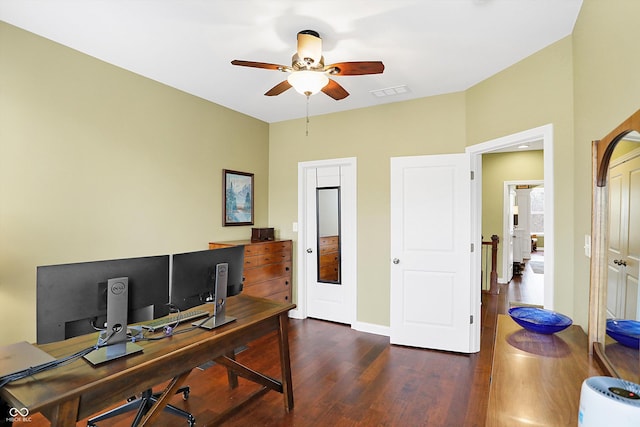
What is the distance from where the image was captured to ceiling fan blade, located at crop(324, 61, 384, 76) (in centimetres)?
215

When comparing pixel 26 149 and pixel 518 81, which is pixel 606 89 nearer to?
pixel 518 81

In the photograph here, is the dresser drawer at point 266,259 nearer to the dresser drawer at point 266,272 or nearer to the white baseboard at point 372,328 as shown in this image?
the dresser drawer at point 266,272

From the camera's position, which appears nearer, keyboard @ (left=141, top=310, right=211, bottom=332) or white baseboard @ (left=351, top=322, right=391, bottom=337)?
keyboard @ (left=141, top=310, right=211, bottom=332)

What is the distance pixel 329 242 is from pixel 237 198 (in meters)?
1.37

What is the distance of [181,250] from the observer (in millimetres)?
3602

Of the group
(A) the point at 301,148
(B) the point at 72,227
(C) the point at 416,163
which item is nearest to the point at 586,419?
(C) the point at 416,163

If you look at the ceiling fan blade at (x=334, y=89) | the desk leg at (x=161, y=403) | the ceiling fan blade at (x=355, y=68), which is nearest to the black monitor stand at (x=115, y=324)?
the desk leg at (x=161, y=403)

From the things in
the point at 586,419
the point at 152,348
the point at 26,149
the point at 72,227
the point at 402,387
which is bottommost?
the point at 402,387

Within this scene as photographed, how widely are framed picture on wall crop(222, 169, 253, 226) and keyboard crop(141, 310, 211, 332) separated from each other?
2.03 metres

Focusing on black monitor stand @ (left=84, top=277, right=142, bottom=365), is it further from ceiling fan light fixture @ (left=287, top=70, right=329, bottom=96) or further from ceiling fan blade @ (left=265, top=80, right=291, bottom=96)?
ceiling fan blade @ (left=265, top=80, right=291, bottom=96)

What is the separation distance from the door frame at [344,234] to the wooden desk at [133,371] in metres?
1.94

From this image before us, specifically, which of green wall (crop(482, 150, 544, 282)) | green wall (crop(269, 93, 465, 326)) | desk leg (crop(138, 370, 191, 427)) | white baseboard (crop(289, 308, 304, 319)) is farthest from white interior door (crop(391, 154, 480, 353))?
green wall (crop(482, 150, 544, 282))

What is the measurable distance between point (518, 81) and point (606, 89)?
1.30 m

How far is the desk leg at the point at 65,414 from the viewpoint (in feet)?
4.02
